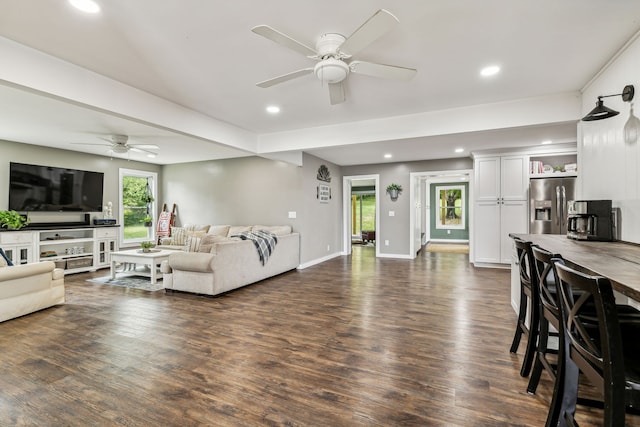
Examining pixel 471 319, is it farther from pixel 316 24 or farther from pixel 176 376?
pixel 316 24

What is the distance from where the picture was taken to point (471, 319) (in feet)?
10.7

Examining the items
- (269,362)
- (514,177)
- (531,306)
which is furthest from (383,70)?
(514,177)

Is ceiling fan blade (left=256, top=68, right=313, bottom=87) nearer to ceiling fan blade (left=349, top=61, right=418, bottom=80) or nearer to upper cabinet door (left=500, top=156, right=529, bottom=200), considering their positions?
ceiling fan blade (left=349, top=61, right=418, bottom=80)

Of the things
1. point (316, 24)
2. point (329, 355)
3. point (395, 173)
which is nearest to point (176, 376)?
point (329, 355)

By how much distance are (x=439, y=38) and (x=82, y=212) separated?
24.0 ft

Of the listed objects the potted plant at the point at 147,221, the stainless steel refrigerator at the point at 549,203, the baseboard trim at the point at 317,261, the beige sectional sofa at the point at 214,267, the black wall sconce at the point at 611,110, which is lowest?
the baseboard trim at the point at 317,261

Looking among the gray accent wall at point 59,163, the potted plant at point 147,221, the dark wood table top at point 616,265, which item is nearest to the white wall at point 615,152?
the dark wood table top at point 616,265

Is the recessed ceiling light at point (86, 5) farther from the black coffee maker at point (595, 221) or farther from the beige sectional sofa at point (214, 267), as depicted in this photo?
the black coffee maker at point (595, 221)

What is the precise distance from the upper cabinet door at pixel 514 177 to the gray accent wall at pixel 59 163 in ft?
27.5

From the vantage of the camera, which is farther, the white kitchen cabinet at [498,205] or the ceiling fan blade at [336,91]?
the white kitchen cabinet at [498,205]

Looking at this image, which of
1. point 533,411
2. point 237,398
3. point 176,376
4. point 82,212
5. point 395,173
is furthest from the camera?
point 395,173

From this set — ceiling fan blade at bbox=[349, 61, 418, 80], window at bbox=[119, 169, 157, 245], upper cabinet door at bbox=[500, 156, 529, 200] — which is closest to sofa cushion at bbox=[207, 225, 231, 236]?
window at bbox=[119, 169, 157, 245]

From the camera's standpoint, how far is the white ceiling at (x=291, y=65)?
2.11 meters

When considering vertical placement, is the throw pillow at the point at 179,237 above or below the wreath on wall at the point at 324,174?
below
